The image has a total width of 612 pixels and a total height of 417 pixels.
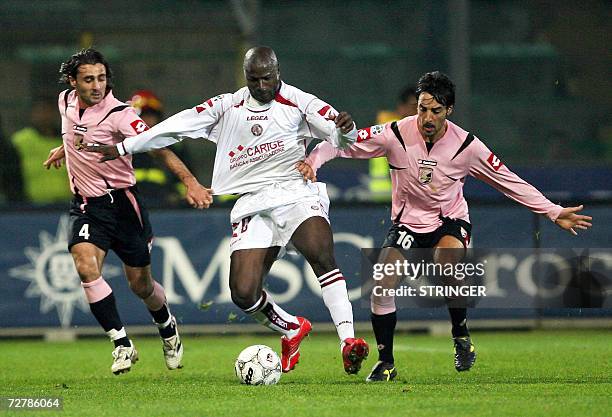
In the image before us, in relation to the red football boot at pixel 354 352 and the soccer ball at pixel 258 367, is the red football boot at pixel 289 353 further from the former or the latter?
the red football boot at pixel 354 352

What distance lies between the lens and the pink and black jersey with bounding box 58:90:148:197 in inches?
387

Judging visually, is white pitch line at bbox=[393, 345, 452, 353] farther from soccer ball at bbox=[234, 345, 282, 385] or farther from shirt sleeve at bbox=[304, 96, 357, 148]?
shirt sleeve at bbox=[304, 96, 357, 148]

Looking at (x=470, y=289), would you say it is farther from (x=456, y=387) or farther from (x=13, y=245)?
(x=13, y=245)

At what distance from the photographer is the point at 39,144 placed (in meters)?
15.5

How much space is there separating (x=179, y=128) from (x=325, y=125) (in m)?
1.01

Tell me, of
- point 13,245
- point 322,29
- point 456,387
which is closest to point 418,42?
point 322,29

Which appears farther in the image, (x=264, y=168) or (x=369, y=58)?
(x=369, y=58)

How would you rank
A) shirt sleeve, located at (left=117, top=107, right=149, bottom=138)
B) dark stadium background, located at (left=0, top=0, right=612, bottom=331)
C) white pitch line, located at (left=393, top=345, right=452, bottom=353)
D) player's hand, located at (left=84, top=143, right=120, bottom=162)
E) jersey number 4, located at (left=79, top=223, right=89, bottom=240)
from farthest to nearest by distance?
dark stadium background, located at (left=0, top=0, right=612, bottom=331)
white pitch line, located at (left=393, top=345, right=452, bottom=353)
jersey number 4, located at (left=79, top=223, right=89, bottom=240)
shirt sleeve, located at (left=117, top=107, right=149, bottom=138)
player's hand, located at (left=84, top=143, right=120, bottom=162)

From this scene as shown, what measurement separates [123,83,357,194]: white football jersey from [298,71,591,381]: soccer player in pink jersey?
20 centimetres

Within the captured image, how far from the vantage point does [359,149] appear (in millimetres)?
9336

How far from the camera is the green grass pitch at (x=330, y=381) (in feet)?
24.1

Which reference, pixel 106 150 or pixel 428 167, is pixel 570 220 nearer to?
pixel 428 167

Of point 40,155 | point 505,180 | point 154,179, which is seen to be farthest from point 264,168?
point 40,155

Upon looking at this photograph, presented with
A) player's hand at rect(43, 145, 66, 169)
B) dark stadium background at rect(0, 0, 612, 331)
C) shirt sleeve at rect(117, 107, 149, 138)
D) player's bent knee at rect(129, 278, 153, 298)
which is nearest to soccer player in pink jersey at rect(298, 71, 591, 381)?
shirt sleeve at rect(117, 107, 149, 138)
